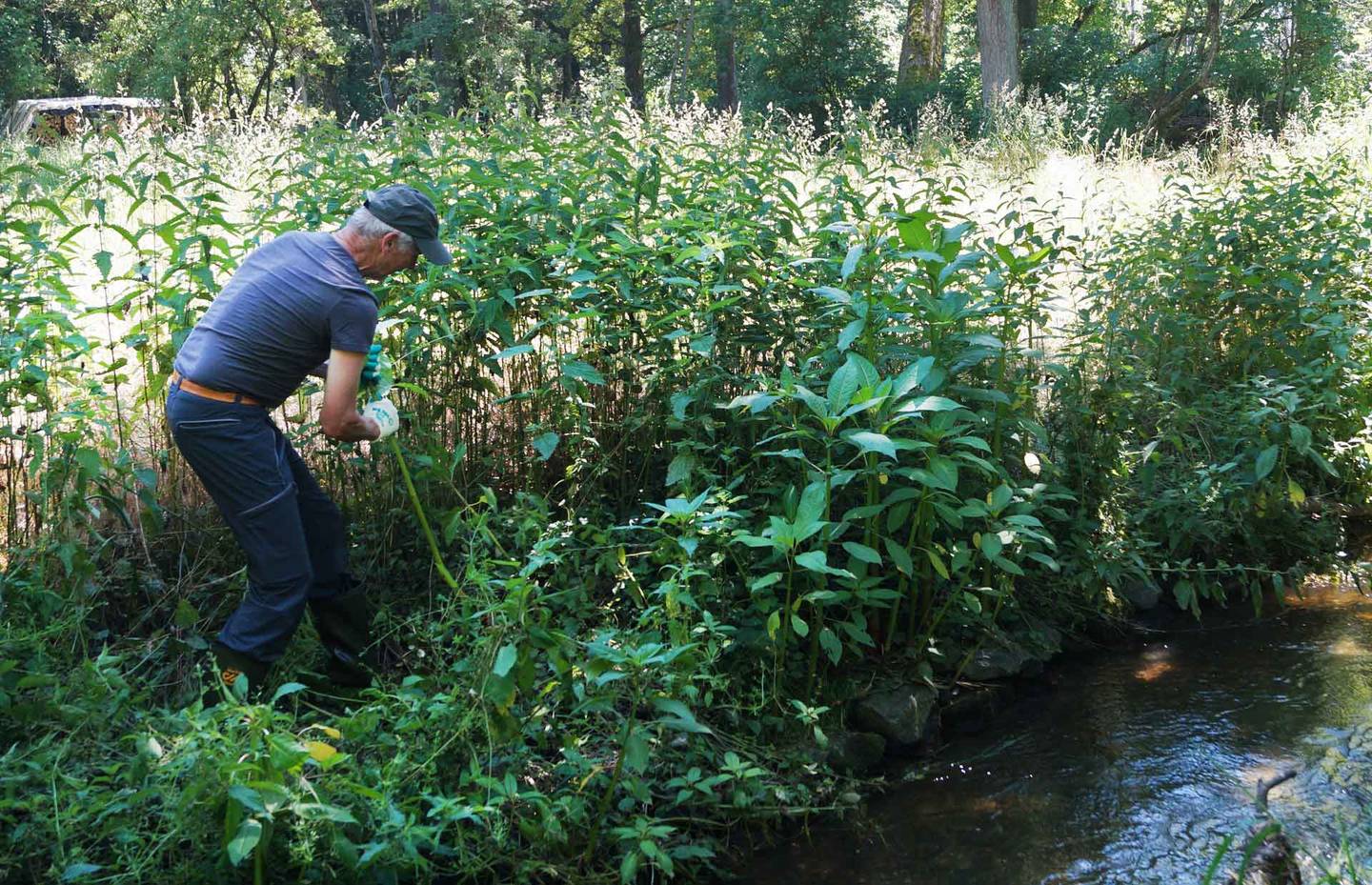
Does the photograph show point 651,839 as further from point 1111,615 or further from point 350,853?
point 1111,615

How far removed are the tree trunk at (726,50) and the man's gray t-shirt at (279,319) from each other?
2068 centimetres

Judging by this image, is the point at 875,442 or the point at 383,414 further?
the point at 383,414

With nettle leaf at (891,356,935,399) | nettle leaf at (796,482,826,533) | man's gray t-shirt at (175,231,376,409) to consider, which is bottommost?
nettle leaf at (796,482,826,533)

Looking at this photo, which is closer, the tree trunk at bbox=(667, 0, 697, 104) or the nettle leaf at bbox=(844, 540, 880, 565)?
the nettle leaf at bbox=(844, 540, 880, 565)

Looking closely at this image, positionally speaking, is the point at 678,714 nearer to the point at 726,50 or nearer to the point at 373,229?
the point at 373,229

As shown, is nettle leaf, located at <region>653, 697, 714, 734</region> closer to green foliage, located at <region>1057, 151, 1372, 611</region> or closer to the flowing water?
the flowing water

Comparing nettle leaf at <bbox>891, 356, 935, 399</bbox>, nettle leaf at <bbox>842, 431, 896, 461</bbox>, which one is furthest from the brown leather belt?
nettle leaf at <bbox>891, 356, 935, 399</bbox>

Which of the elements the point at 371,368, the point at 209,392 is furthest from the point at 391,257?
the point at 209,392

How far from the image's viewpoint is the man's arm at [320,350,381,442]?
137 inches

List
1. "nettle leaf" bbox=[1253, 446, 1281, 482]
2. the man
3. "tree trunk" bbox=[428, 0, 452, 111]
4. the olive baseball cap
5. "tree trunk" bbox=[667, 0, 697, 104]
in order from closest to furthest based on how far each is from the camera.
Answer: the man, the olive baseball cap, "nettle leaf" bbox=[1253, 446, 1281, 482], "tree trunk" bbox=[667, 0, 697, 104], "tree trunk" bbox=[428, 0, 452, 111]

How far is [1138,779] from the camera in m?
4.11

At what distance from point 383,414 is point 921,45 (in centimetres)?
1863

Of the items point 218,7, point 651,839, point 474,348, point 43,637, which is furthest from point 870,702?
point 218,7

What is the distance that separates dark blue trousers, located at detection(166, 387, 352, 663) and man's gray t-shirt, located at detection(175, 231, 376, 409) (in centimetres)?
10
